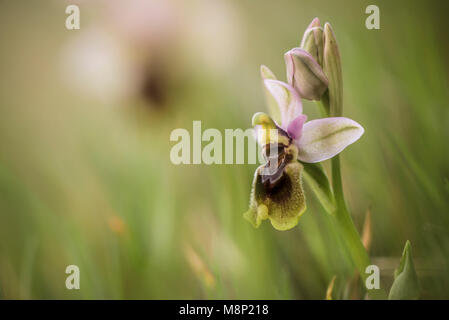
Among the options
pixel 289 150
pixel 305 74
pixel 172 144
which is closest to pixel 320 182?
pixel 289 150

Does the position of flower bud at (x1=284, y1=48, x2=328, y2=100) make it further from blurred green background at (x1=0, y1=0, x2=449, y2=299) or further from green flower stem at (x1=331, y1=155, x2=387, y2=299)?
blurred green background at (x1=0, y1=0, x2=449, y2=299)

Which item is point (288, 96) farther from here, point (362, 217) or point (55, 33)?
point (55, 33)

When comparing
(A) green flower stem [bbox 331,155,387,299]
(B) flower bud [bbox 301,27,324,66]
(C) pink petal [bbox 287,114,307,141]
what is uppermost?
(B) flower bud [bbox 301,27,324,66]

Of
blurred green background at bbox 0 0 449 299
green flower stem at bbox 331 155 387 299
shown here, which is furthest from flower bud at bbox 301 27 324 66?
blurred green background at bbox 0 0 449 299

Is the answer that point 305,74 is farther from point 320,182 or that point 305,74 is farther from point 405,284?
point 405,284

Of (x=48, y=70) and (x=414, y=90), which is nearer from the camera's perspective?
(x=414, y=90)

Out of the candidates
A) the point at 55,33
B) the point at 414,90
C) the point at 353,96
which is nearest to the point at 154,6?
the point at 55,33

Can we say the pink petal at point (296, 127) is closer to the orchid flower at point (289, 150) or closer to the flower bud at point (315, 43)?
the orchid flower at point (289, 150)
